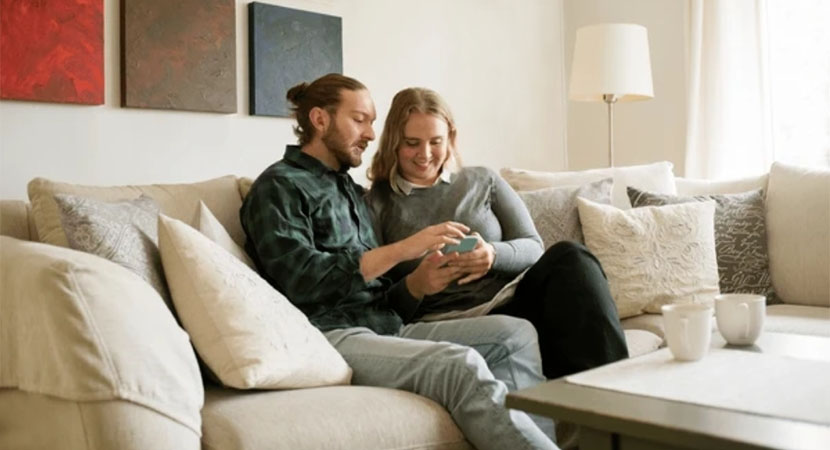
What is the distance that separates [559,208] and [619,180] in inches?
14.4

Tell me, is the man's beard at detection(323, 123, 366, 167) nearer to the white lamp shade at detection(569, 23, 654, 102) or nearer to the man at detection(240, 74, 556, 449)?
the man at detection(240, 74, 556, 449)

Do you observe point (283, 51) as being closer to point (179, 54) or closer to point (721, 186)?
point (179, 54)

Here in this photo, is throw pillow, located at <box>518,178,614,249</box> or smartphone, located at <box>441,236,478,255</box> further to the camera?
throw pillow, located at <box>518,178,614,249</box>

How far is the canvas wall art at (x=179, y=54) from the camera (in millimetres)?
2402

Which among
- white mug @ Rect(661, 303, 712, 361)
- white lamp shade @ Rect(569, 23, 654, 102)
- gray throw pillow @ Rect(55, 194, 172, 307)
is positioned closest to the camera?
white mug @ Rect(661, 303, 712, 361)

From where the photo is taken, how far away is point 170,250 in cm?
151

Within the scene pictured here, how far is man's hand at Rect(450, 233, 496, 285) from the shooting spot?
1.95 meters

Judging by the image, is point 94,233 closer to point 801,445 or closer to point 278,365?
point 278,365

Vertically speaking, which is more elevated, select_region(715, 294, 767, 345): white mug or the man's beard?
the man's beard

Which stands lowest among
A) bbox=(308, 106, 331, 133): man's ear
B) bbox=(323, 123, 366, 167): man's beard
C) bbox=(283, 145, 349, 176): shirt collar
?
bbox=(283, 145, 349, 176): shirt collar

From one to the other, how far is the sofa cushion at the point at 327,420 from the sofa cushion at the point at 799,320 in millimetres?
1092

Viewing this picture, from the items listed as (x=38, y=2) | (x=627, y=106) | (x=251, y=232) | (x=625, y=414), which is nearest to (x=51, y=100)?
(x=38, y=2)

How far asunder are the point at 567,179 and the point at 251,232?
4.49 feet

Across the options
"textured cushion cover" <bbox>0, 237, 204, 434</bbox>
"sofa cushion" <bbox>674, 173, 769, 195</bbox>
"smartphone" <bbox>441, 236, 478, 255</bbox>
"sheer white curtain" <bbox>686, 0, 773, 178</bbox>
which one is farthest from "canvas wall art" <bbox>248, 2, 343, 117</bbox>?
"sheer white curtain" <bbox>686, 0, 773, 178</bbox>
